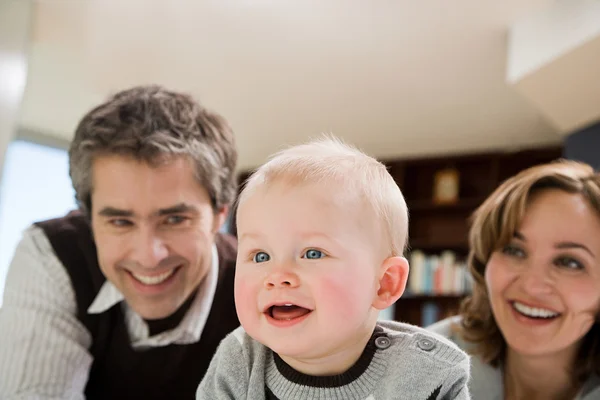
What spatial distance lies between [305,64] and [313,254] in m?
3.38

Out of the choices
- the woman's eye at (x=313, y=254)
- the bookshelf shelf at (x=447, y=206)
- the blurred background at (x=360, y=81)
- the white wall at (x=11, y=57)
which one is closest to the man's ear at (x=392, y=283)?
the woman's eye at (x=313, y=254)

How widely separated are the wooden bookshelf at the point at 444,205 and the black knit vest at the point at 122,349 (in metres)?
3.84

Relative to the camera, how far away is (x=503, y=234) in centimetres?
160

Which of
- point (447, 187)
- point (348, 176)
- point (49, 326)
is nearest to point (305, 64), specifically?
point (447, 187)

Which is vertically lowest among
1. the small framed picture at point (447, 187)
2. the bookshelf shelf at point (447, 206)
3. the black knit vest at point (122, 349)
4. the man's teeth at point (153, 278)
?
the bookshelf shelf at point (447, 206)

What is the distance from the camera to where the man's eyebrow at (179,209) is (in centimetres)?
151

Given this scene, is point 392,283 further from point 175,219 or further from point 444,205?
point 444,205

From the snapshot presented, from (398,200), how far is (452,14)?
8.71ft

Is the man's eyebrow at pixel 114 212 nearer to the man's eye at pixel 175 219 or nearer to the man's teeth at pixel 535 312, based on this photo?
the man's eye at pixel 175 219

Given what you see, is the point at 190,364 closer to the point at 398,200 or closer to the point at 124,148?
the point at 124,148

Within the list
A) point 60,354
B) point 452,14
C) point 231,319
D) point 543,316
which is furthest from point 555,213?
point 452,14

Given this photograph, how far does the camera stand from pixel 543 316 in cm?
154

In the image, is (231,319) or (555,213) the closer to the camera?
(555,213)

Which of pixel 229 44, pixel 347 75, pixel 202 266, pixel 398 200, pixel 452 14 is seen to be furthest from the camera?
pixel 347 75
